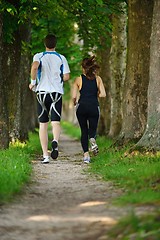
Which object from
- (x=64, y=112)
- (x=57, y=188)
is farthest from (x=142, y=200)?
(x=64, y=112)

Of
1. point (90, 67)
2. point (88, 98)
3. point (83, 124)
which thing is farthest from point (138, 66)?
point (83, 124)

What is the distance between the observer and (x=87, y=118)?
1439 cm

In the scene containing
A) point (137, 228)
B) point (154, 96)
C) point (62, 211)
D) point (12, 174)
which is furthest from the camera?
point (154, 96)

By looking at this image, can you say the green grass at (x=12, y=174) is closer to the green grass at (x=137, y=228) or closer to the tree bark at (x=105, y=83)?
the green grass at (x=137, y=228)

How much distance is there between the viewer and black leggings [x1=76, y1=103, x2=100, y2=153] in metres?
14.2

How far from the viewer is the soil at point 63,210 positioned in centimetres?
691

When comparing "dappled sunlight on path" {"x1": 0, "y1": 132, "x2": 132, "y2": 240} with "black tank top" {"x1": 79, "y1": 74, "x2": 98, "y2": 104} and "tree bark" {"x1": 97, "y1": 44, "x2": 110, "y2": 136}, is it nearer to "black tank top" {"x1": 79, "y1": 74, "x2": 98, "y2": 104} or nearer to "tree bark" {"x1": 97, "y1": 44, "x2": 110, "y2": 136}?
"black tank top" {"x1": 79, "y1": 74, "x2": 98, "y2": 104}

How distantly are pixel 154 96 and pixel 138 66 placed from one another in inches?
112

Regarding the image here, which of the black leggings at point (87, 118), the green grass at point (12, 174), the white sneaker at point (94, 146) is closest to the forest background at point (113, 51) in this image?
the white sneaker at point (94, 146)

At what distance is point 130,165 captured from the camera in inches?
456

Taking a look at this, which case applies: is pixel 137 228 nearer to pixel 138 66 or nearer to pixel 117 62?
pixel 138 66

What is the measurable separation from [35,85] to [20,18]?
128 inches

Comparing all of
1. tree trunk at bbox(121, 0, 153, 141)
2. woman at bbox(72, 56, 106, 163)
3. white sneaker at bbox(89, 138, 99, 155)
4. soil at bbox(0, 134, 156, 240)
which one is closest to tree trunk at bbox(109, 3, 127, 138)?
tree trunk at bbox(121, 0, 153, 141)

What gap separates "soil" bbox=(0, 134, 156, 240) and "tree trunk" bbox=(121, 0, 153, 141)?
4.42m
